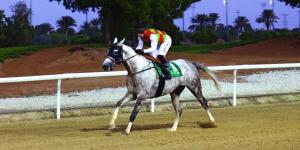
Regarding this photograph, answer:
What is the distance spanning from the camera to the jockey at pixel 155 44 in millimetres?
10961

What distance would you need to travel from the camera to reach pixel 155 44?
434 inches

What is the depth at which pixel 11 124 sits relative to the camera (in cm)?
1287

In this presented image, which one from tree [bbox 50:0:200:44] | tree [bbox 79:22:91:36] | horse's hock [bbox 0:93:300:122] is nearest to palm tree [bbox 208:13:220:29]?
tree [bbox 79:22:91:36]

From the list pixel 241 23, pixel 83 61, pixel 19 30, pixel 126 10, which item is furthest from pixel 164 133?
pixel 241 23

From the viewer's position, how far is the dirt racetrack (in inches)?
359

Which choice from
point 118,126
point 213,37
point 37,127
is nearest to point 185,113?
point 118,126

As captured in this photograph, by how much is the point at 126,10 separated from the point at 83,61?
9.83 metres

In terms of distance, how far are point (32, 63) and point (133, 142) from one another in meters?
29.0

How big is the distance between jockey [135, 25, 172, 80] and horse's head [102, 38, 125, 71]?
452 mm

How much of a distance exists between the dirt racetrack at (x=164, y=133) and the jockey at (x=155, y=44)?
4.04 ft

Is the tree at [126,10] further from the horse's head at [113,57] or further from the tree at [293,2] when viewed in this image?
the horse's head at [113,57]

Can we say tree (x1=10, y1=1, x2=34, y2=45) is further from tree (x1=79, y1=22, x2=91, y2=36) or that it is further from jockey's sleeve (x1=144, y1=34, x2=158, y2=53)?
jockey's sleeve (x1=144, y1=34, x2=158, y2=53)

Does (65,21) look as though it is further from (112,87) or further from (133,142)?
(133,142)

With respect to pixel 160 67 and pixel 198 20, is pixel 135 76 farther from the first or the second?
pixel 198 20
